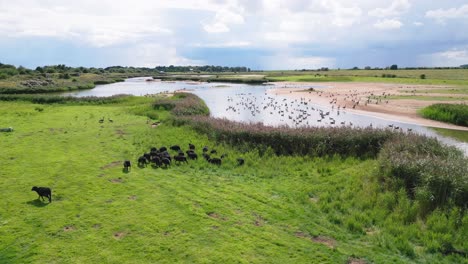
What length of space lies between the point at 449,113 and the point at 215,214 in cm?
4370

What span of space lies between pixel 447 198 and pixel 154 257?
1277cm

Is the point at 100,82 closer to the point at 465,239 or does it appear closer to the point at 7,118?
the point at 7,118

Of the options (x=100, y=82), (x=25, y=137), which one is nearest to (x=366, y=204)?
(x=25, y=137)

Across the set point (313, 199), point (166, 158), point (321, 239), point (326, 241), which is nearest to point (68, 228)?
point (166, 158)

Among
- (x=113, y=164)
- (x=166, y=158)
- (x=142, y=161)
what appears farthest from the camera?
(x=166, y=158)

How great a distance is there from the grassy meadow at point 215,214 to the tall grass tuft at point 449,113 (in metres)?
29.2

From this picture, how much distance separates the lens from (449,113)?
44.9 m

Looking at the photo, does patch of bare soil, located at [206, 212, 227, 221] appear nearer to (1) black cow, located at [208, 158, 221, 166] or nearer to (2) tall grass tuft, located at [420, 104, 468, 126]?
(1) black cow, located at [208, 158, 221, 166]

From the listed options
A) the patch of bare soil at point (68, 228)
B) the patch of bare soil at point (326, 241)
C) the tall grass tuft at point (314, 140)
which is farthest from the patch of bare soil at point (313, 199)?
the patch of bare soil at point (68, 228)

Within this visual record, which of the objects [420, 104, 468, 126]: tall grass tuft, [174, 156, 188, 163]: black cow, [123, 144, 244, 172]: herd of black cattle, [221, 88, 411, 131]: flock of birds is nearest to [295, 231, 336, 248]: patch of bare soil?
[123, 144, 244, 172]: herd of black cattle

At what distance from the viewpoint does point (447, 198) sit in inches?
575

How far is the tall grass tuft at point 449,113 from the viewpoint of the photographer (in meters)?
43.1

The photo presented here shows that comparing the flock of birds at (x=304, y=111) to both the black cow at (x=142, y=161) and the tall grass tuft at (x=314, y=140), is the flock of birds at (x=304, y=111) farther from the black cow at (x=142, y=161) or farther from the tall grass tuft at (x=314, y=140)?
the black cow at (x=142, y=161)

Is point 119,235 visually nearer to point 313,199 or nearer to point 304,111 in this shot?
point 313,199
